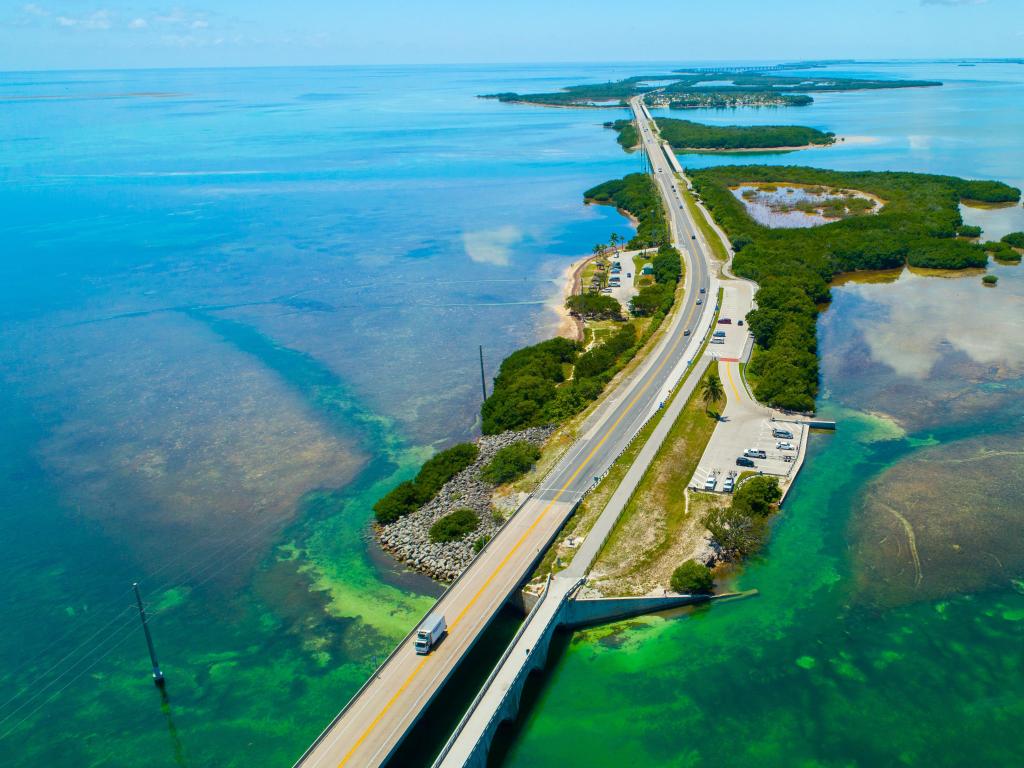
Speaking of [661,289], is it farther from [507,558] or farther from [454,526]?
[507,558]

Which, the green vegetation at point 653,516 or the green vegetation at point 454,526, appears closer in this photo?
the green vegetation at point 653,516

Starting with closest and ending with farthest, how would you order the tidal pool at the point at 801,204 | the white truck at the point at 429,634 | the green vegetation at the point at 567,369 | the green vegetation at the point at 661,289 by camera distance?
the white truck at the point at 429,634 → the green vegetation at the point at 567,369 → the green vegetation at the point at 661,289 → the tidal pool at the point at 801,204

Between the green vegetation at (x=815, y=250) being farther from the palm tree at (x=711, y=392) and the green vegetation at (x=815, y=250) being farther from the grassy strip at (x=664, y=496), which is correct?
the grassy strip at (x=664, y=496)

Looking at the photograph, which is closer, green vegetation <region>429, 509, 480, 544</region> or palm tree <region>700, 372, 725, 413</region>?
green vegetation <region>429, 509, 480, 544</region>

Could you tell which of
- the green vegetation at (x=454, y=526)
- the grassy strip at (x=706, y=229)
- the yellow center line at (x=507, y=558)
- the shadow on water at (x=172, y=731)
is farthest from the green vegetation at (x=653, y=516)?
the grassy strip at (x=706, y=229)

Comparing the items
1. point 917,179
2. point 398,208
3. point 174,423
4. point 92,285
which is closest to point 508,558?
point 174,423

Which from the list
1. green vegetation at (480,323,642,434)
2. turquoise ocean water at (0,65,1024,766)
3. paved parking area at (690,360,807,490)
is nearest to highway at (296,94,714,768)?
green vegetation at (480,323,642,434)

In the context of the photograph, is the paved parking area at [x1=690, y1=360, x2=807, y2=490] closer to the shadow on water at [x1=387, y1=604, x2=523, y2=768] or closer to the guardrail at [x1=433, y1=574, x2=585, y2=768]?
the guardrail at [x1=433, y1=574, x2=585, y2=768]
